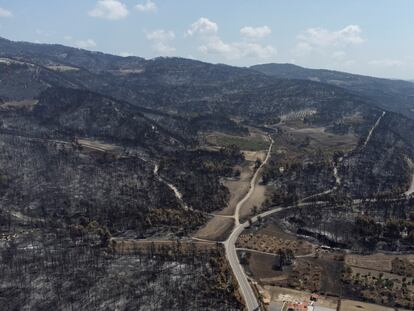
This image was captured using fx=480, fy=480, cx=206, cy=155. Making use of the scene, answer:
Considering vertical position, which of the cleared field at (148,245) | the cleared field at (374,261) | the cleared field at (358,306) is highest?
the cleared field at (374,261)

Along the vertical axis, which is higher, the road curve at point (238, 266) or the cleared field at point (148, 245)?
the road curve at point (238, 266)

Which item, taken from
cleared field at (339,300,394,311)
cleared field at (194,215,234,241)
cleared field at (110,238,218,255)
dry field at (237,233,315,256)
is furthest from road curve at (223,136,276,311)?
cleared field at (339,300,394,311)

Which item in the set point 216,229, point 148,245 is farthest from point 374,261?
point 148,245

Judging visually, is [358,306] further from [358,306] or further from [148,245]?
[148,245]

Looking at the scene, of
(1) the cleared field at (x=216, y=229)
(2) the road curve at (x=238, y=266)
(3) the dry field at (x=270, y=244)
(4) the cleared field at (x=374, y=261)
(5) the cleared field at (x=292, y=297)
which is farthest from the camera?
(1) the cleared field at (x=216, y=229)

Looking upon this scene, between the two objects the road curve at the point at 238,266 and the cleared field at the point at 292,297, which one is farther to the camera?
the cleared field at the point at 292,297

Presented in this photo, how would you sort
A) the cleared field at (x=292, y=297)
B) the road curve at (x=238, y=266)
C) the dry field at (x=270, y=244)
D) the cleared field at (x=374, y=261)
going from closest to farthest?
1. the road curve at (x=238, y=266)
2. the cleared field at (x=292, y=297)
3. the cleared field at (x=374, y=261)
4. the dry field at (x=270, y=244)

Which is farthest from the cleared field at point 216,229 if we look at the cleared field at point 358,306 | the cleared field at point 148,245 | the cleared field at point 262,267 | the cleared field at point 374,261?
the cleared field at point 358,306

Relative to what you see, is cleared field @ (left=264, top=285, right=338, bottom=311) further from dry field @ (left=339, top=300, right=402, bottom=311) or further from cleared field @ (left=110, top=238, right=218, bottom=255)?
cleared field @ (left=110, top=238, right=218, bottom=255)

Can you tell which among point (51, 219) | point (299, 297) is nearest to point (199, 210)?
point (51, 219)

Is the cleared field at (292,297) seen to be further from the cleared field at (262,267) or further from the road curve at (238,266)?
the cleared field at (262,267)
